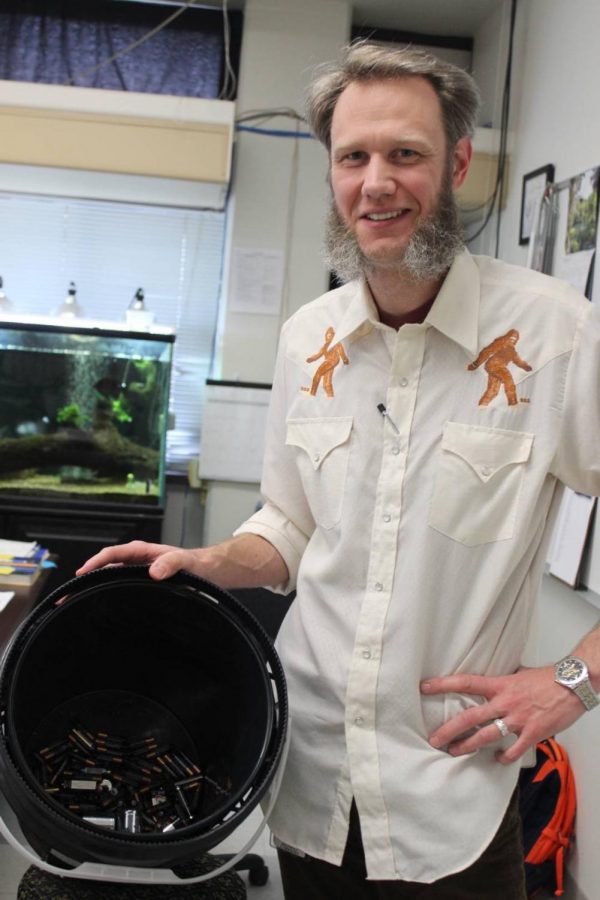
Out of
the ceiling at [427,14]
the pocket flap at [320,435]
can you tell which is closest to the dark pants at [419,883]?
the pocket flap at [320,435]

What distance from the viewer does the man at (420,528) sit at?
41.0 inches

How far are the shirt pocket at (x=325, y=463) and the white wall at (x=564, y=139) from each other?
1.44 metres

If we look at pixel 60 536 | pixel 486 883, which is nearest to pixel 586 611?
pixel 486 883

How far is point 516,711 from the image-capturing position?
39.2 inches

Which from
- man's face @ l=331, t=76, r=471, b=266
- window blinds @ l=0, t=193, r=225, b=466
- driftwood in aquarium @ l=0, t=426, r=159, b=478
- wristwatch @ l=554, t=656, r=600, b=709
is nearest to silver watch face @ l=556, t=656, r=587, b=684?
wristwatch @ l=554, t=656, r=600, b=709

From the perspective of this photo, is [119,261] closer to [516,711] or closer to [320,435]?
[320,435]

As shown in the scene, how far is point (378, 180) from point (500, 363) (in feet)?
0.88

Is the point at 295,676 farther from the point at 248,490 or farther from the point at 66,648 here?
the point at 248,490

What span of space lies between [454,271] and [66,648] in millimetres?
659

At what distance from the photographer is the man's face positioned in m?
1.08

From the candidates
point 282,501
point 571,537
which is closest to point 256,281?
point 571,537

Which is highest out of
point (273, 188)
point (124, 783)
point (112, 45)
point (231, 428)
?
point (112, 45)

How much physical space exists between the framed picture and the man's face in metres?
2.07

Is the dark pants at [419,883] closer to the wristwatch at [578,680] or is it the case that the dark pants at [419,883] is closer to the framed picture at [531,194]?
the wristwatch at [578,680]
